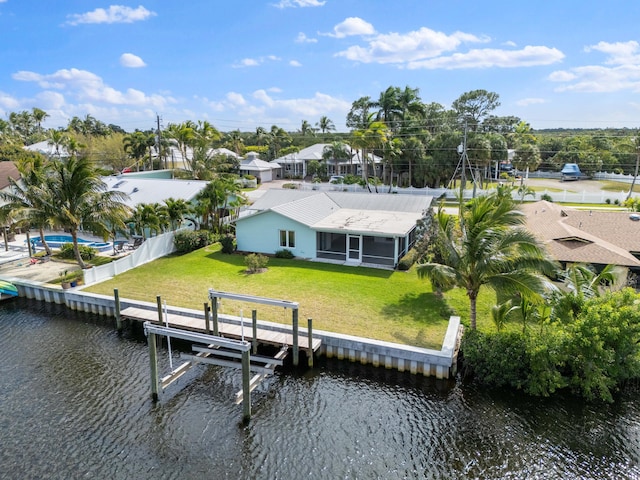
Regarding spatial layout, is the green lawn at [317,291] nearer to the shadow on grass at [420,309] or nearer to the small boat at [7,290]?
the shadow on grass at [420,309]

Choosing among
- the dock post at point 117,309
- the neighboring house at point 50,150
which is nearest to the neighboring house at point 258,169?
the neighboring house at point 50,150

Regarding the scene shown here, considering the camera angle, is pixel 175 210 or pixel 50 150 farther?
pixel 50 150

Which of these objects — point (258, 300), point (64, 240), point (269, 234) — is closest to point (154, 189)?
point (64, 240)

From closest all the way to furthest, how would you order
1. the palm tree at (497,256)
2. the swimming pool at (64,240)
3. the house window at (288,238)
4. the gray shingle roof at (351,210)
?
the palm tree at (497,256)
the gray shingle roof at (351,210)
the house window at (288,238)
the swimming pool at (64,240)

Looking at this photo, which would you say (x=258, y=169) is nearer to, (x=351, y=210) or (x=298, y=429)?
(x=351, y=210)

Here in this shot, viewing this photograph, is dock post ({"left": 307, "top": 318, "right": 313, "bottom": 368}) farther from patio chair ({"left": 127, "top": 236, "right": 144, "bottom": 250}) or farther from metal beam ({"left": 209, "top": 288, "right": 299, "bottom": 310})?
patio chair ({"left": 127, "top": 236, "right": 144, "bottom": 250})

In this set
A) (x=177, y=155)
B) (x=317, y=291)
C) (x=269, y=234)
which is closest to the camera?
(x=317, y=291)
